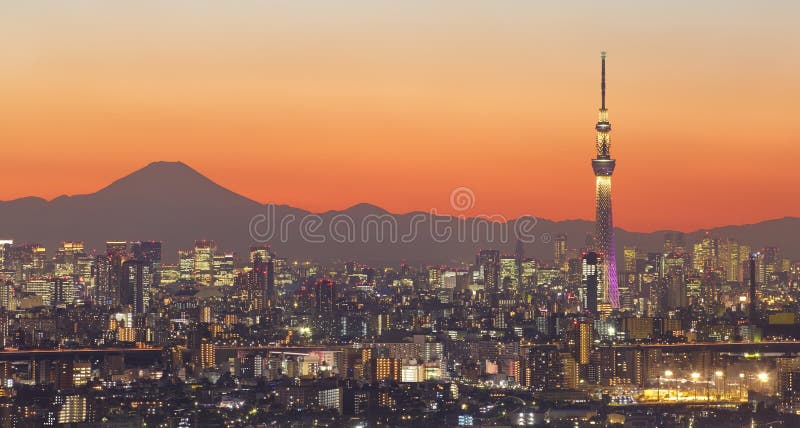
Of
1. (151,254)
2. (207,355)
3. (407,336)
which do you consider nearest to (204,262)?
(151,254)

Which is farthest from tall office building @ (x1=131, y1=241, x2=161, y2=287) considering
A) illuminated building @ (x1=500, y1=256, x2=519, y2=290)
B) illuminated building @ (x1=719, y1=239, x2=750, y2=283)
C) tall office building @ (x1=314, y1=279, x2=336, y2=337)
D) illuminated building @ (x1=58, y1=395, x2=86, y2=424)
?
illuminated building @ (x1=58, y1=395, x2=86, y2=424)

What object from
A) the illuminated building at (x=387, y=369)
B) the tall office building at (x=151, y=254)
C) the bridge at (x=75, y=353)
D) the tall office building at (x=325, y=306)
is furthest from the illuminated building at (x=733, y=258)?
the illuminated building at (x=387, y=369)

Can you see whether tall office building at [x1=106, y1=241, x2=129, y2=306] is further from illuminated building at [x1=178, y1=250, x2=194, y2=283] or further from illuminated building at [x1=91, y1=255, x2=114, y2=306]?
illuminated building at [x1=178, y1=250, x2=194, y2=283]

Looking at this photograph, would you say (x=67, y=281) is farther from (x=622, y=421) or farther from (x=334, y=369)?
(x=622, y=421)

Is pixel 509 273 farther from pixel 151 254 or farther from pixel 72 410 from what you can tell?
pixel 72 410

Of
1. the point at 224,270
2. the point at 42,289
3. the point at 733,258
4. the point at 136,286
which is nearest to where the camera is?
the point at 136,286
